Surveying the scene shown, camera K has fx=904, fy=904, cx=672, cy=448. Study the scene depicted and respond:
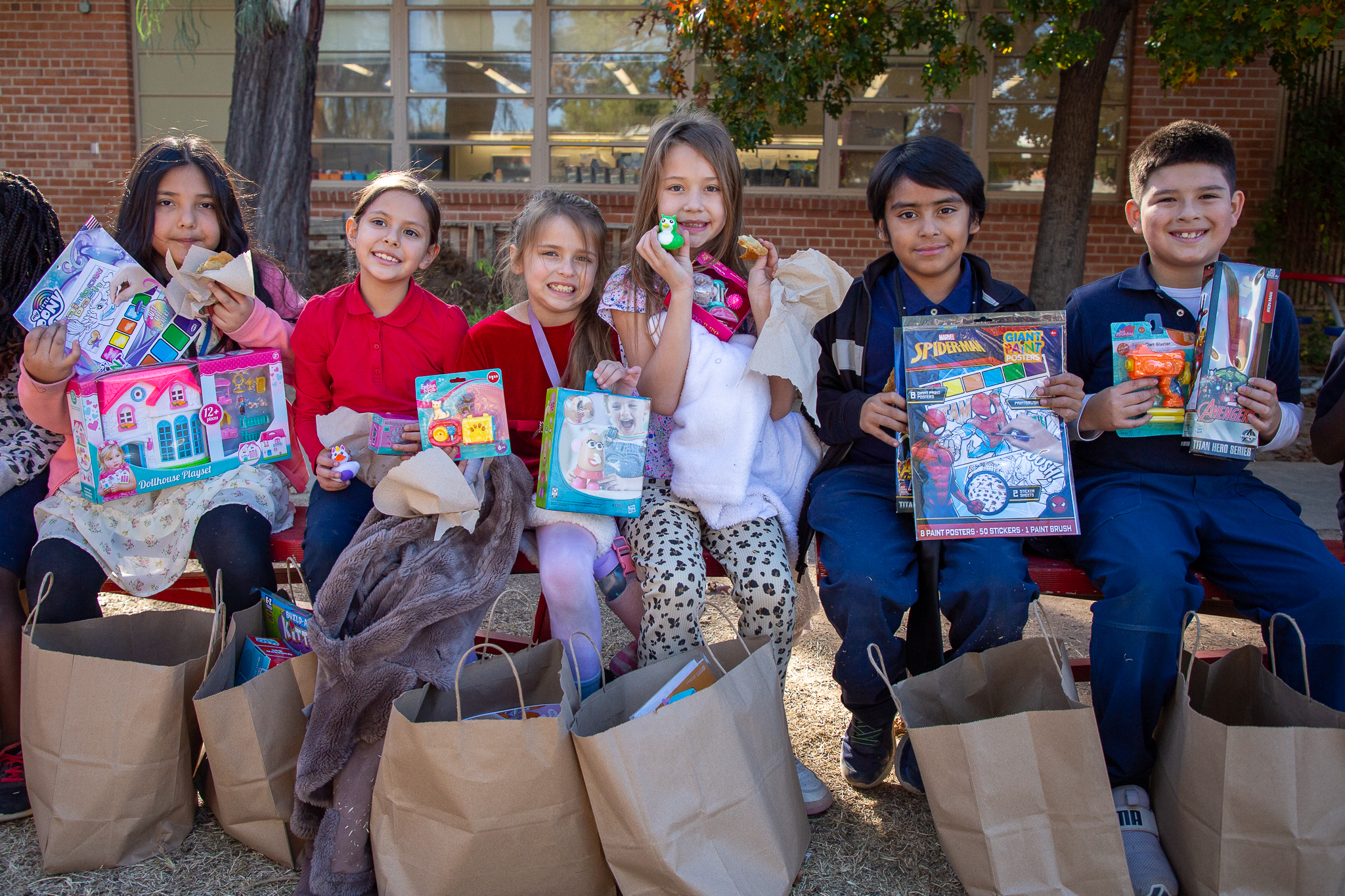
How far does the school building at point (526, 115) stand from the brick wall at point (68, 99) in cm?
1

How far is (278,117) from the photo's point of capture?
195 inches

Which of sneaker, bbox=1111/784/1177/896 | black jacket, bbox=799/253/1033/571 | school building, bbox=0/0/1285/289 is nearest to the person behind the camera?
sneaker, bbox=1111/784/1177/896

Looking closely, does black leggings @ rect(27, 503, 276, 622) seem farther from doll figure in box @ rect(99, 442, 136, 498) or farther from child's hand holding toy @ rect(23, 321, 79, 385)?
child's hand holding toy @ rect(23, 321, 79, 385)

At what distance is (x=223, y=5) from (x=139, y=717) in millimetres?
8746

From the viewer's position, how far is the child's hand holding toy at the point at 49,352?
2.19 m

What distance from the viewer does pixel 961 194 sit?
239 centimetres

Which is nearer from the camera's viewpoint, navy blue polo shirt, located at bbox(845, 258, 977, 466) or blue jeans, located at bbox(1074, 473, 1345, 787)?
blue jeans, located at bbox(1074, 473, 1345, 787)

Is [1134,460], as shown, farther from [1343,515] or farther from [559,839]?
[559,839]

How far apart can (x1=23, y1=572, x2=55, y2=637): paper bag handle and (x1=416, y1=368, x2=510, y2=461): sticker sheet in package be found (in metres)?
0.92

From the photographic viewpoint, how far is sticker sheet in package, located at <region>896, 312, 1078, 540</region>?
2.11 metres

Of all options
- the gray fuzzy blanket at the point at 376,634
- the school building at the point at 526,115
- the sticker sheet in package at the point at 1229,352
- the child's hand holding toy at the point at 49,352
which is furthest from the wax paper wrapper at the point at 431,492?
the school building at the point at 526,115

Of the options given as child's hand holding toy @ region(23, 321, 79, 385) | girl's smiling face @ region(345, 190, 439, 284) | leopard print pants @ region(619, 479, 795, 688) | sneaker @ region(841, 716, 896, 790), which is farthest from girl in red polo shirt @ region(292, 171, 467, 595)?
sneaker @ region(841, 716, 896, 790)

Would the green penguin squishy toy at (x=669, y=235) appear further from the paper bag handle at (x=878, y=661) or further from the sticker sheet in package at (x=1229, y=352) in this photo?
the sticker sheet in package at (x=1229, y=352)

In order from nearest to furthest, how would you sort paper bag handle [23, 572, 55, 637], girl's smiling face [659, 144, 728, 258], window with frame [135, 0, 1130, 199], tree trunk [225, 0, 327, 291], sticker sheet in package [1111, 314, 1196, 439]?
1. paper bag handle [23, 572, 55, 637]
2. sticker sheet in package [1111, 314, 1196, 439]
3. girl's smiling face [659, 144, 728, 258]
4. tree trunk [225, 0, 327, 291]
5. window with frame [135, 0, 1130, 199]
